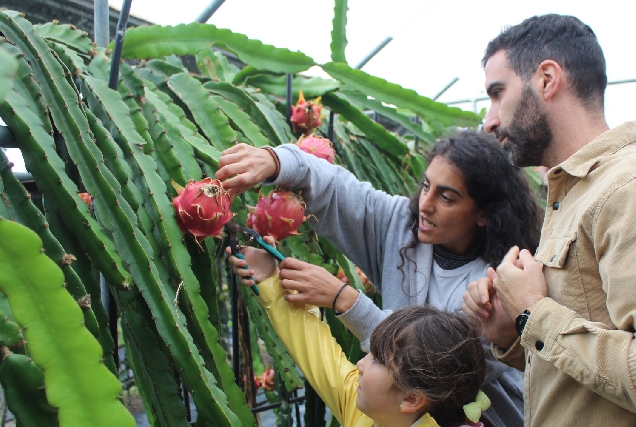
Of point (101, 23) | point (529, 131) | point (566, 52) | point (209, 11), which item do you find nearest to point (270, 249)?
point (529, 131)

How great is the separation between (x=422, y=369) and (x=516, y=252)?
30cm

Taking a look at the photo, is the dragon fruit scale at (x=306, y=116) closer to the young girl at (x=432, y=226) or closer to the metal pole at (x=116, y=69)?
the young girl at (x=432, y=226)

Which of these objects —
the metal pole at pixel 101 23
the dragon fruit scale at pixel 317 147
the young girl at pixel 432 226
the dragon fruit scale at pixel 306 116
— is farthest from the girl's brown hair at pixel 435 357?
the metal pole at pixel 101 23

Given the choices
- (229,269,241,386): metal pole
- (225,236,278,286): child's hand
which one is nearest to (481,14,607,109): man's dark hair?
(225,236,278,286): child's hand

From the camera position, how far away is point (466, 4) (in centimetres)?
477

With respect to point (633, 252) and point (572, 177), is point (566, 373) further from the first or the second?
point (572, 177)

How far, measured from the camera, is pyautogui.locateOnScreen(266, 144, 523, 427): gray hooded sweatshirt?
133 centimetres

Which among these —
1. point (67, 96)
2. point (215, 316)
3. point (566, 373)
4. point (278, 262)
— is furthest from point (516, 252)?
point (67, 96)

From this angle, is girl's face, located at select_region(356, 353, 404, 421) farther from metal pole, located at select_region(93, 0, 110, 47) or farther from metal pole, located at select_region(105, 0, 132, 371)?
metal pole, located at select_region(93, 0, 110, 47)

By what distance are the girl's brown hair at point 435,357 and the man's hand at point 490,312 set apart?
5cm

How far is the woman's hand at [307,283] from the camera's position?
124 cm

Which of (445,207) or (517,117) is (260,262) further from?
(517,117)

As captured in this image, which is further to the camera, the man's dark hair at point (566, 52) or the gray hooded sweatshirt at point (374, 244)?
the gray hooded sweatshirt at point (374, 244)

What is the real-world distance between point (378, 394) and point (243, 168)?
53 centimetres
